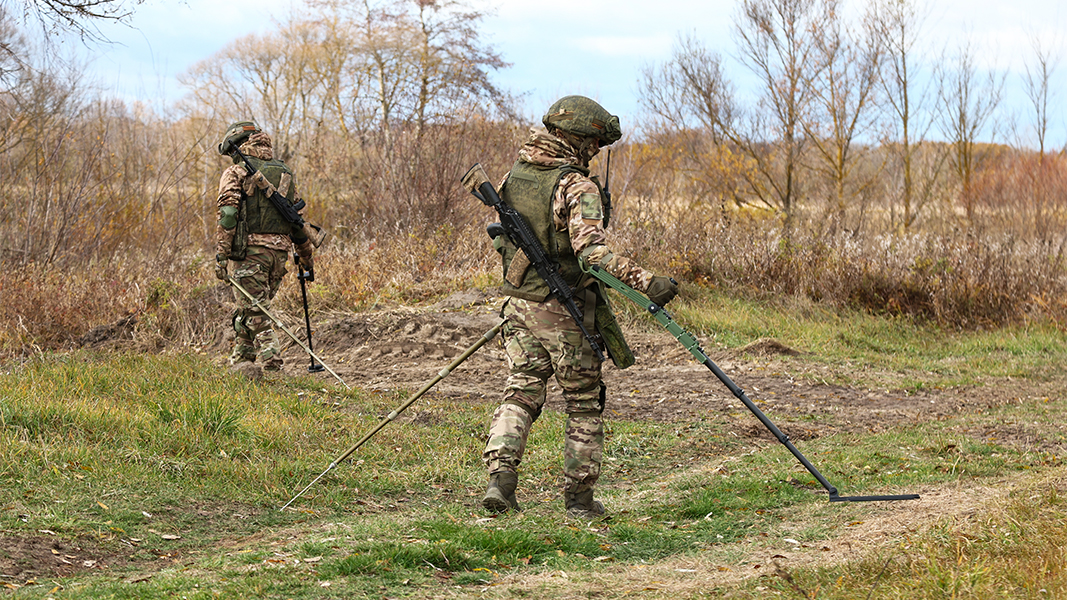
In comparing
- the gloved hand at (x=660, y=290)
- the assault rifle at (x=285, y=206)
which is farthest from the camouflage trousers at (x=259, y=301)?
the gloved hand at (x=660, y=290)

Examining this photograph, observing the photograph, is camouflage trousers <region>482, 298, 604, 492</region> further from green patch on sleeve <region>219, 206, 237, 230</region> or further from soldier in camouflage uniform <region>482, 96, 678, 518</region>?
green patch on sleeve <region>219, 206, 237, 230</region>

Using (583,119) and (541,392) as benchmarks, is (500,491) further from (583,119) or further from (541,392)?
(583,119)

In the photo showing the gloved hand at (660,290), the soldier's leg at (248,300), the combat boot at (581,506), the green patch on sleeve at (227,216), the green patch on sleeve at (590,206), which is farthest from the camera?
the soldier's leg at (248,300)

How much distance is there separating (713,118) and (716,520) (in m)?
17.6

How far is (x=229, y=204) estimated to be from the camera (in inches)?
320

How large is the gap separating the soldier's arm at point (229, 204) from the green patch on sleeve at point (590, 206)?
463cm

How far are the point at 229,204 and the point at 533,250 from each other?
4.38 metres

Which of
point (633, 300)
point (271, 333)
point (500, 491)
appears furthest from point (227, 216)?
point (633, 300)

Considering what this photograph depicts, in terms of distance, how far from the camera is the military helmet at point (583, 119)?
4738 mm

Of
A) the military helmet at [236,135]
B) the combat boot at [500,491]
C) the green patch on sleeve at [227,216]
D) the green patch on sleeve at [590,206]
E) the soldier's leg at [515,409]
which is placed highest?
the military helmet at [236,135]

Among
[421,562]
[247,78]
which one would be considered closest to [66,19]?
[421,562]

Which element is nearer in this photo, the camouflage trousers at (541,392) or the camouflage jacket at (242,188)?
the camouflage trousers at (541,392)

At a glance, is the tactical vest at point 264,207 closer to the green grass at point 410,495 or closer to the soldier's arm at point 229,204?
the soldier's arm at point 229,204

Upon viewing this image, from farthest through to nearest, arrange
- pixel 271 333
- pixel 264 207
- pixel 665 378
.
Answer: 1. pixel 665 378
2. pixel 271 333
3. pixel 264 207
